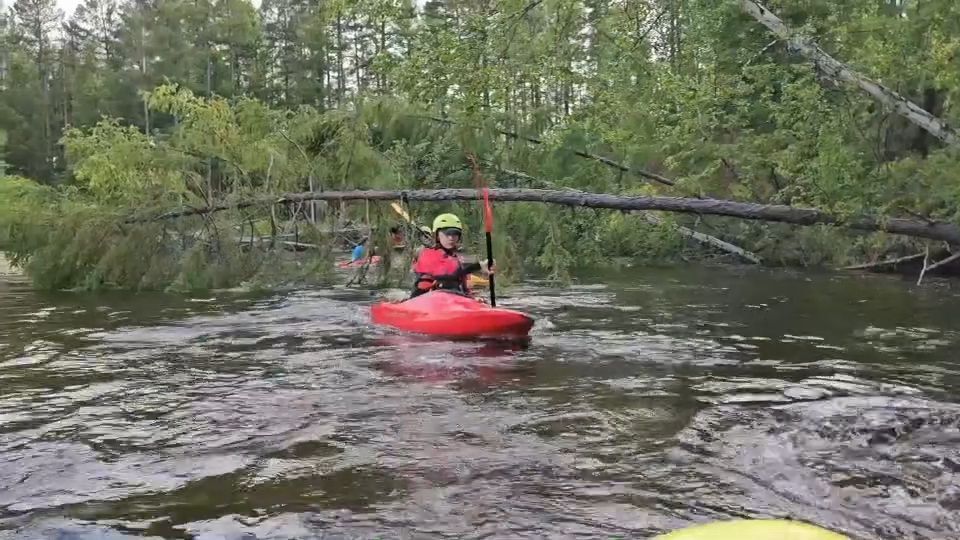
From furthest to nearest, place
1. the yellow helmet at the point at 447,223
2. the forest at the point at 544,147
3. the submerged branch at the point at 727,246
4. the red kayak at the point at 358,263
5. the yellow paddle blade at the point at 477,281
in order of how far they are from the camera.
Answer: the submerged branch at the point at 727,246
the yellow paddle blade at the point at 477,281
the red kayak at the point at 358,263
the yellow helmet at the point at 447,223
the forest at the point at 544,147

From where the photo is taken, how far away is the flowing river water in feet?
14.0

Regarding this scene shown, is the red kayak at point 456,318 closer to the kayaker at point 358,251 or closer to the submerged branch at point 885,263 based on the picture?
the kayaker at point 358,251

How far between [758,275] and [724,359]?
10.4 m

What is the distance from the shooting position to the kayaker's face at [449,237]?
9820mm

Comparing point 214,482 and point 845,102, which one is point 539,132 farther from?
point 214,482

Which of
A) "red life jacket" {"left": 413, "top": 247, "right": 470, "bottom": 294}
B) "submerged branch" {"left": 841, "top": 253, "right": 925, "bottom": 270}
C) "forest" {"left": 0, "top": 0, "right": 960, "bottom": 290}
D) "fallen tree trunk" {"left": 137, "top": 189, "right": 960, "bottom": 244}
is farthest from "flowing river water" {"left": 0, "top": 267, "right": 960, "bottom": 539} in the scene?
"submerged branch" {"left": 841, "top": 253, "right": 925, "bottom": 270}

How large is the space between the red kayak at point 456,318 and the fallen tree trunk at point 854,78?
439cm

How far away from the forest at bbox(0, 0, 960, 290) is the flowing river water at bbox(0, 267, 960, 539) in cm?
171

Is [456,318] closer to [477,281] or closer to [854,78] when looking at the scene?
[854,78]

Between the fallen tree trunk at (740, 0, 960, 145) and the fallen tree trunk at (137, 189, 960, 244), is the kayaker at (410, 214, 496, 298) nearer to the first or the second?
the fallen tree trunk at (137, 189, 960, 244)

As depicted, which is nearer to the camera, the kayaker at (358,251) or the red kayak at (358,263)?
the kayaker at (358,251)

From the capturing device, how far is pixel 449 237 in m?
9.82

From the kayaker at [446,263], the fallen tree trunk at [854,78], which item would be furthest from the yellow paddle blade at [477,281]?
the fallen tree trunk at [854,78]

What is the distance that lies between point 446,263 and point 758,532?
7383mm
